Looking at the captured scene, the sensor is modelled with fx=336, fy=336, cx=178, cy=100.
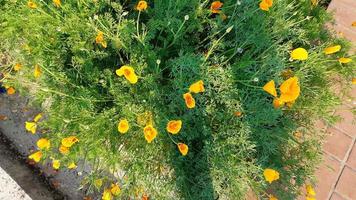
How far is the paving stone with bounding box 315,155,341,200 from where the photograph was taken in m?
2.63

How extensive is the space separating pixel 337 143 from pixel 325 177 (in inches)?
12.1

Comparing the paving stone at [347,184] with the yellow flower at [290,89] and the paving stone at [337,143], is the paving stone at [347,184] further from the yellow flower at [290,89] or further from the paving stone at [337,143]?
the yellow flower at [290,89]

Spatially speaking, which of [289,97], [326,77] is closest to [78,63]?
[289,97]

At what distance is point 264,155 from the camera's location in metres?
2.26

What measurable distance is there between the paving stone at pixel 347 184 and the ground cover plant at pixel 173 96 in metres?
0.47

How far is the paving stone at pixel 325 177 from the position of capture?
2.63 m

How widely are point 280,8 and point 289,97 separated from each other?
893mm

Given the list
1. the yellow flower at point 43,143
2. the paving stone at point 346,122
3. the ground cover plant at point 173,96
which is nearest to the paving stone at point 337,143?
the paving stone at point 346,122

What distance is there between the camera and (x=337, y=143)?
9.03ft

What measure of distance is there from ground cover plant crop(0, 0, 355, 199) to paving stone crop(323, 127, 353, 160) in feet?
1.28

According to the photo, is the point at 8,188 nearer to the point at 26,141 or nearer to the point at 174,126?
the point at 26,141

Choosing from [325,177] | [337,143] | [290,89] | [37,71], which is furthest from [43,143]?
[337,143]

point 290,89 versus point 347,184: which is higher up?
point 290,89

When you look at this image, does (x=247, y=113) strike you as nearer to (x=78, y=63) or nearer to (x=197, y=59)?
(x=197, y=59)
